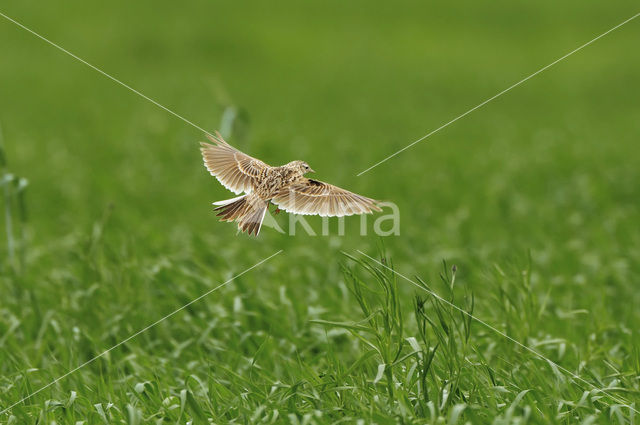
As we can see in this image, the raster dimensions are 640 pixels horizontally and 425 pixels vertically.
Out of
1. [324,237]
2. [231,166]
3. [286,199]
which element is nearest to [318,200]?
[286,199]

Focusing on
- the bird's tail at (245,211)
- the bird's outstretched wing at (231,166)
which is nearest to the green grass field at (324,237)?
the bird's outstretched wing at (231,166)

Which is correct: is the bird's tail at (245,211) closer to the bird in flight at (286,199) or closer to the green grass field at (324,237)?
the bird in flight at (286,199)

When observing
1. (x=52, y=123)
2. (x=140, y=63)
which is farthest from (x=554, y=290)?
(x=140, y=63)

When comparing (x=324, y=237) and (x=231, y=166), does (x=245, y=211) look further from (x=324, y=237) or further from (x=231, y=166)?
(x=324, y=237)

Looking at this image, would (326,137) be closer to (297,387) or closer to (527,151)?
(527,151)

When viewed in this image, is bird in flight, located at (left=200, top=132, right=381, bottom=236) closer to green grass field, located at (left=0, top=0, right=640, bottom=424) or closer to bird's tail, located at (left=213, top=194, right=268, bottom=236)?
bird's tail, located at (left=213, top=194, right=268, bottom=236)
